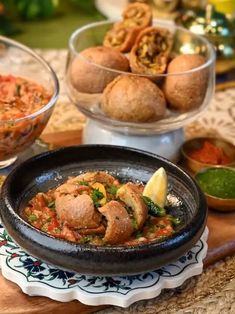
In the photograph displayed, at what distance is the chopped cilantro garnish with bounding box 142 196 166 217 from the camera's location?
3.72 ft

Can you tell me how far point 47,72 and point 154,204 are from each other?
1.51 ft

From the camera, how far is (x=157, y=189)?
1.16 m

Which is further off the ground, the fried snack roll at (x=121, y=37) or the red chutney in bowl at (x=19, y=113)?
the fried snack roll at (x=121, y=37)

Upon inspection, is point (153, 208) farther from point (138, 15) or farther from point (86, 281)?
point (138, 15)

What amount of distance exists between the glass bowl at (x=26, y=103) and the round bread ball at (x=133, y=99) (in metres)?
0.11

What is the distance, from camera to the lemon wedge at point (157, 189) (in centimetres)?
115

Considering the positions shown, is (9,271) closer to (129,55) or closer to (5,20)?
(129,55)

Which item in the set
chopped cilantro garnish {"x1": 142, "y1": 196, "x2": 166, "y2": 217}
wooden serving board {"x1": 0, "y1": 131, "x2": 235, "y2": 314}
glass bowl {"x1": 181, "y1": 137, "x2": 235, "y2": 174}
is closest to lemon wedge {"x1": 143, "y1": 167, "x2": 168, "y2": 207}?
chopped cilantro garnish {"x1": 142, "y1": 196, "x2": 166, "y2": 217}

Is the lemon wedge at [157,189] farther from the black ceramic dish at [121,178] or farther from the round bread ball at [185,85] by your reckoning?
the round bread ball at [185,85]

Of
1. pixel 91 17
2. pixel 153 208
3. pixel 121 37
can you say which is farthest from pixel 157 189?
pixel 91 17

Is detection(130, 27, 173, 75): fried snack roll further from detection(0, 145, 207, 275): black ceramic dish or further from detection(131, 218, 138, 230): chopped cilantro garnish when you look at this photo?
detection(131, 218, 138, 230): chopped cilantro garnish

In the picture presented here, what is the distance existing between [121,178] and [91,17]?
1369 millimetres

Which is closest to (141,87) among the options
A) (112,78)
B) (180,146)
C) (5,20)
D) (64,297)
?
(112,78)

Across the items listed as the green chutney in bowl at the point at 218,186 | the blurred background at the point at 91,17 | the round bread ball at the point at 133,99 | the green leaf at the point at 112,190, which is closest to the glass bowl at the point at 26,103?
the round bread ball at the point at 133,99
